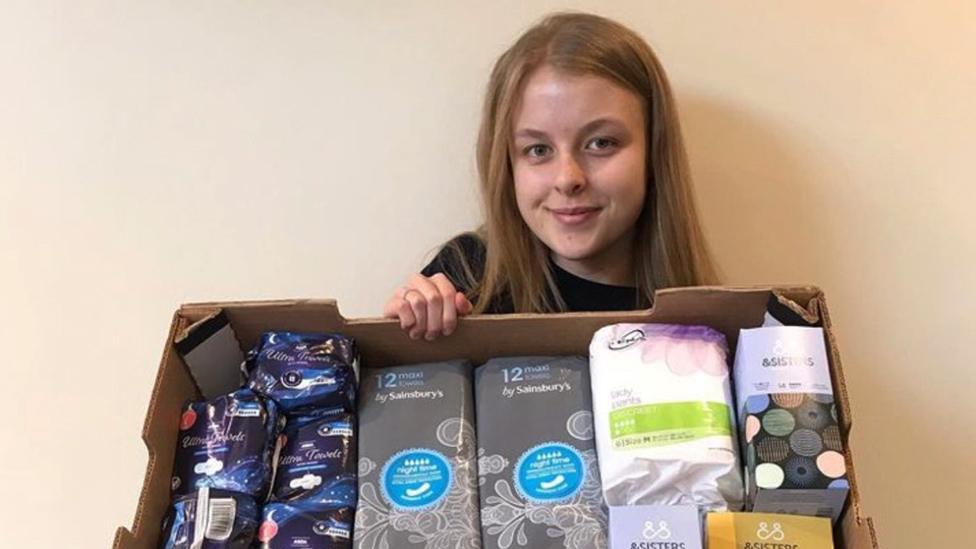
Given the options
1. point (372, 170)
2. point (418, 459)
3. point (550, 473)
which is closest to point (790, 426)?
point (550, 473)

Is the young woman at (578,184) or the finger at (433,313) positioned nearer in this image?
the finger at (433,313)

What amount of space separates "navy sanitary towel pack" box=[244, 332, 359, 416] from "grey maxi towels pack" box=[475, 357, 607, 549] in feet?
0.42

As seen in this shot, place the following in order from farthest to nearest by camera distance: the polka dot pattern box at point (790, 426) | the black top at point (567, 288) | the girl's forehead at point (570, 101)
Answer: 1. the black top at point (567, 288)
2. the girl's forehead at point (570, 101)
3. the polka dot pattern box at point (790, 426)

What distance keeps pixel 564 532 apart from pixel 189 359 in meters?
0.38

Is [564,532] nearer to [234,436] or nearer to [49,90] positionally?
[234,436]

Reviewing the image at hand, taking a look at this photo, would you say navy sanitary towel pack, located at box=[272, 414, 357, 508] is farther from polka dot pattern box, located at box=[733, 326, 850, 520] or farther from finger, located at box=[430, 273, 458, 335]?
polka dot pattern box, located at box=[733, 326, 850, 520]

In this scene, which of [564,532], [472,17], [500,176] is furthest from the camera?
[472,17]

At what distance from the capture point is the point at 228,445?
858 mm

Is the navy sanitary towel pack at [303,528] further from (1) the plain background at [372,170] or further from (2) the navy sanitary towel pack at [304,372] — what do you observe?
(1) the plain background at [372,170]

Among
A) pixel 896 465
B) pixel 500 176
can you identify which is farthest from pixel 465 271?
pixel 896 465

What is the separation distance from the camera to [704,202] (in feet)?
4.09

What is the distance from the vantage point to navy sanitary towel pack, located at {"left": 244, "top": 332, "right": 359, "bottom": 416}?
2.91 ft

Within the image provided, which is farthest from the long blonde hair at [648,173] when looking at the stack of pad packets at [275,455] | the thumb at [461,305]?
the stack of pad packets at [275,455]

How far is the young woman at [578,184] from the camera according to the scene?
42.8 inches
